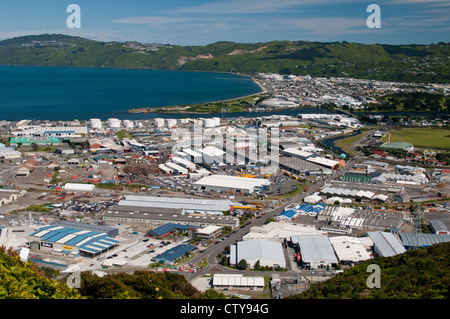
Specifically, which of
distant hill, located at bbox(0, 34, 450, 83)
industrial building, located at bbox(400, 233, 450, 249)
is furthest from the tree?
distant hill, located at bbox(0, 34, 450, 83)

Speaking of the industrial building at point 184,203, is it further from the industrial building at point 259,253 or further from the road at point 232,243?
the industrial building at point 259,253

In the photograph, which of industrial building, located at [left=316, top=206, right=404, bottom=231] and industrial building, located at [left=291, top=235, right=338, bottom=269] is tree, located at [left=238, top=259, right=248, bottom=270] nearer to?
industrial building, located at [left=291, top=235, right=338, bottom=269]

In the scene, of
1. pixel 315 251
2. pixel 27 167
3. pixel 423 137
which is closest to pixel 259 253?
pixel 315 251

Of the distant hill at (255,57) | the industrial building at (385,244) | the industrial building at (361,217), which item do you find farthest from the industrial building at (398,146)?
the distant hill at (255,57)

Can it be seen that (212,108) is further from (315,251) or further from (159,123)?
(315,251)
